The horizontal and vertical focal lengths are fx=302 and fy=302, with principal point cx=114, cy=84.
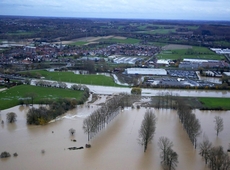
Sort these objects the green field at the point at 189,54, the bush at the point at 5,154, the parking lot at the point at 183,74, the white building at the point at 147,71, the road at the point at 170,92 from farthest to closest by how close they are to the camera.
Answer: the green field at the point at 189,54
the white building at the point at 147,71
the parking lot at the point at 183,74
the road at the point at 170,92
the bush at the point at 5,154

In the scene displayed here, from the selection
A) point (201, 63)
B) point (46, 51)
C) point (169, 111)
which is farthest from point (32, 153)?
point (46, 51)

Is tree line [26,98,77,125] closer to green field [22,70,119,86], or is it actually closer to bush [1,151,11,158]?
bush [1,151,11,158]

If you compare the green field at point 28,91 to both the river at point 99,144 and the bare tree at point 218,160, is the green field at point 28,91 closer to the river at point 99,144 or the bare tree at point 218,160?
the river at point 99,144

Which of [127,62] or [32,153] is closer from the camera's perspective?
[32,153]

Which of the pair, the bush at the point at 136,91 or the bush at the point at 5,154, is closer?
the bush at the point at 5,154

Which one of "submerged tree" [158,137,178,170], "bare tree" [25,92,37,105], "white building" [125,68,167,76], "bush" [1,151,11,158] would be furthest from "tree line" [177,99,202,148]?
"white building" [125,68,167,76]

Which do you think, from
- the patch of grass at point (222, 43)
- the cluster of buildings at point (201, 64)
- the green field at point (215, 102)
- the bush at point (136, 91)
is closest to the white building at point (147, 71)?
the cluster of buildings at point (201, 64)

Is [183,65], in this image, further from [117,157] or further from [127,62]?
[117,157]
